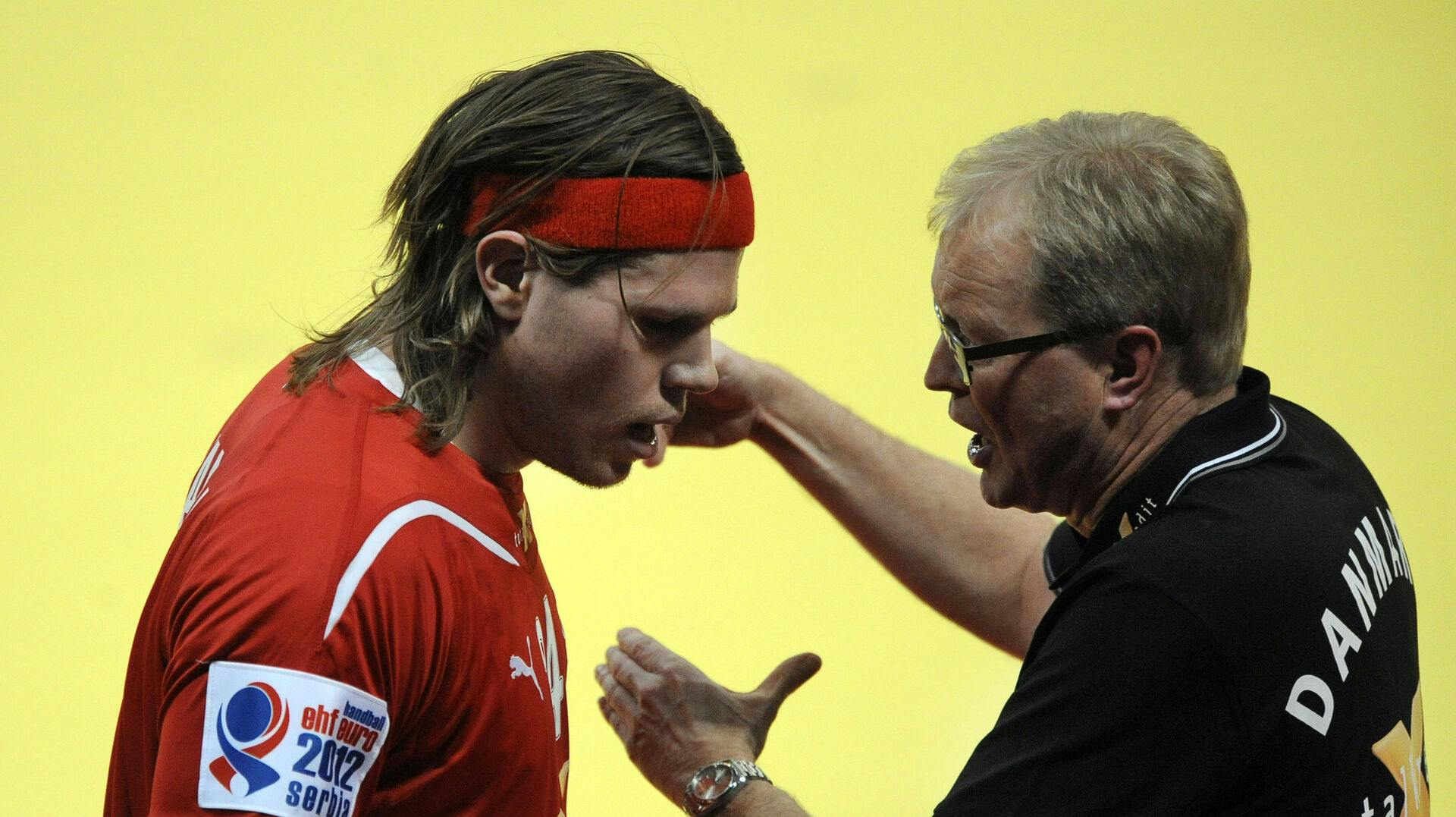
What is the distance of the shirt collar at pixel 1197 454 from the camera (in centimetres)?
139

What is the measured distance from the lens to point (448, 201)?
144cm

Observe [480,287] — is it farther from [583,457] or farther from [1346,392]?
[1346,392]

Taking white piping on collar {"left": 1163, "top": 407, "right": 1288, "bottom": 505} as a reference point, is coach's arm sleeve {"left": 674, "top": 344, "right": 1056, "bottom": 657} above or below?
above

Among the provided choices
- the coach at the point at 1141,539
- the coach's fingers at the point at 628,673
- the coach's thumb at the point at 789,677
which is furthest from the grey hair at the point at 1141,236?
the coach's fingers at the point at 628,673

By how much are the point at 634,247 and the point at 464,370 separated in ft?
0.74

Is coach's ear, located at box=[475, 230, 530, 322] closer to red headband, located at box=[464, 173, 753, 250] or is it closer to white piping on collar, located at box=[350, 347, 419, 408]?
red headband, located at box=[464, 173, 753, 250]

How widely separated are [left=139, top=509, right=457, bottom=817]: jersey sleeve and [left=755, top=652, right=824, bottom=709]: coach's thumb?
64 cm

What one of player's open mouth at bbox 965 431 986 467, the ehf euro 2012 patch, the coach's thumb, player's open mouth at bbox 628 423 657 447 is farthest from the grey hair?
the ehf euro 2012 patch

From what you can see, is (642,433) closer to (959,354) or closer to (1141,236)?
(959,354)

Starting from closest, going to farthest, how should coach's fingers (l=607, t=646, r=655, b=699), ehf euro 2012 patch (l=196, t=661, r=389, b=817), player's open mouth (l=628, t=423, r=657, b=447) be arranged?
ehf euro 2012 patch (l=196, t=661, r=389, b=817)
player's open mouth (l=628, t=423, r=657, b=447)
coach's fingers (l=607, t=646, r=655, b=699)

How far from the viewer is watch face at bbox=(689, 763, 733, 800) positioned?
1628mm

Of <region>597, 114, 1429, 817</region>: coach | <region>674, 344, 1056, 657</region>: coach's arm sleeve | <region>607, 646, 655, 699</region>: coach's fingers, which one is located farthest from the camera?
<region>674, 344, 1056, 657</region>: coach's arm sleeve

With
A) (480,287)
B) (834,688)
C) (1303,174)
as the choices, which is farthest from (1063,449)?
(1303,174)

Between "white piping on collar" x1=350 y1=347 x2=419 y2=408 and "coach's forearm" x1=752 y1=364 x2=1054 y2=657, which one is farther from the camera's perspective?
"coach's forearm" x1=752 y1=364 x2=1054 y2=657
